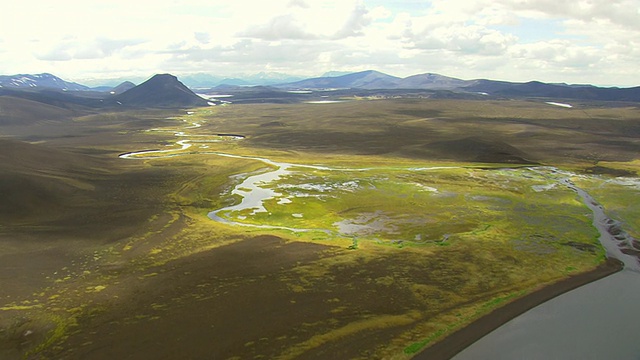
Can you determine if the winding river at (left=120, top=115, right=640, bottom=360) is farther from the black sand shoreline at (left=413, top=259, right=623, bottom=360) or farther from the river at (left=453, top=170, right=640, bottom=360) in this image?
the black sand shoreline at (left=413, top=259, right=623, bottom=360)

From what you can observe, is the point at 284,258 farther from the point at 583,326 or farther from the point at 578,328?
the point at 583,326

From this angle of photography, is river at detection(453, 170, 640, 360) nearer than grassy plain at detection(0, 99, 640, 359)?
Yes

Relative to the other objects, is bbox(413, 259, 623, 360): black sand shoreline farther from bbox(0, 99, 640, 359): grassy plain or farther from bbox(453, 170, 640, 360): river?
bbox(0, 99, 640, 359): grassy plain

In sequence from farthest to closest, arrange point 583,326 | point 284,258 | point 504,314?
point 284,258, point 504,314, point 583,326

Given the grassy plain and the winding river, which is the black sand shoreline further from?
the grassy plain

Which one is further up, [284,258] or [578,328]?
[284,258]

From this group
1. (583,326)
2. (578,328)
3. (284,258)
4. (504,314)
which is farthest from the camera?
(284,258)

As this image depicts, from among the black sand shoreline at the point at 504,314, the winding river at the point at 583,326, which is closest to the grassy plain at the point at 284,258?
the black sand shoreline at the point at 504,314

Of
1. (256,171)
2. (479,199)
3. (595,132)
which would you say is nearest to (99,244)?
(256,171)

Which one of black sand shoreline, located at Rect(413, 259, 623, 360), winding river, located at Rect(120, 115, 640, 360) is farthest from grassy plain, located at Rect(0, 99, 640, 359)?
winding river, located at Rect(120, 115, 640, 360)

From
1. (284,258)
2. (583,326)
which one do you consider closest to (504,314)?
(583,326)
